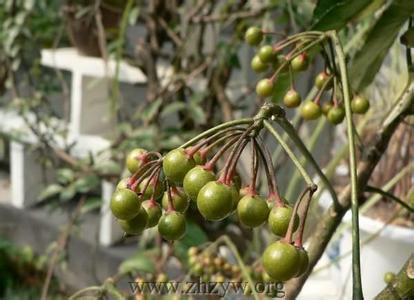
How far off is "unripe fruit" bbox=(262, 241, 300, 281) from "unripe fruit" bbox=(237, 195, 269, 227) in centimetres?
2

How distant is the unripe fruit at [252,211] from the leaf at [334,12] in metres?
0.17

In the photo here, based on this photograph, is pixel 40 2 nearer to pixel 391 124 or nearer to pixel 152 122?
pixel 152 122

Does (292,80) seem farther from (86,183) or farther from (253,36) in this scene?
(86,183)

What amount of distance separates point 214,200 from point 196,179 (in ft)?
0.07

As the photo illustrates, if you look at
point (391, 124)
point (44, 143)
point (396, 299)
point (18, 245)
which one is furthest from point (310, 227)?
point (18, 245)

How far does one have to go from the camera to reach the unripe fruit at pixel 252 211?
414 millimetres

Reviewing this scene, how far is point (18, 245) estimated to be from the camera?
2.56 metres

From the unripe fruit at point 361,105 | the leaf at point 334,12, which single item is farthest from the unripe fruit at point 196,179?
the unripe fruit at point 361,105

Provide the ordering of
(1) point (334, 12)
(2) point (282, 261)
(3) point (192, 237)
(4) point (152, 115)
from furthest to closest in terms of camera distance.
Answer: (4) point (152, 115)
(3) point (192, 237)
(1) point (334, 12)
(2) point (282, 261)

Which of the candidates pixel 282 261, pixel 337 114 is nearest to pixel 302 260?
pixel 282 261

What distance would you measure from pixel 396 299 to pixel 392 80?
0.90 metres

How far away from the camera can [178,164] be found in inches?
16.5

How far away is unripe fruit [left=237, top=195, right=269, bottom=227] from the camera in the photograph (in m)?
0.41

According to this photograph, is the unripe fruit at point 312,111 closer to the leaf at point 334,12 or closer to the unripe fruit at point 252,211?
the leaf at point 334,12
